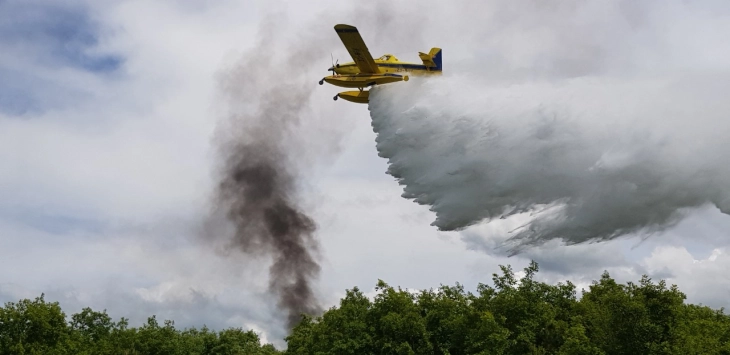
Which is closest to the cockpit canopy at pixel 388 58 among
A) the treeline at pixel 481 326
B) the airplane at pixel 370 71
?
the airplane at pixel 370 71

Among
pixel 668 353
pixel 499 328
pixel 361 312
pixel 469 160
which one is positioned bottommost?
pixel 668 353

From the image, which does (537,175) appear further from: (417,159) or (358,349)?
(358,349)

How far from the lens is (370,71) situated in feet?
138

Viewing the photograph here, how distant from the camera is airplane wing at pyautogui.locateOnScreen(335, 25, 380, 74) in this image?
4003 centimetres

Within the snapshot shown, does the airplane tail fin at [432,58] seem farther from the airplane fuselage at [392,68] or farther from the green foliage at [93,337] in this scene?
the green foliage at [93,337]

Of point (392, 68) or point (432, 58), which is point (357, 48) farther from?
point (432, 58)

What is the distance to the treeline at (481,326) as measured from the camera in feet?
125

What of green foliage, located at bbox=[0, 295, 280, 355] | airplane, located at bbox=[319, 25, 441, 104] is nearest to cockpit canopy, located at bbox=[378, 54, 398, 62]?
airplane, located at bbox=[319, 25, 441, 104]

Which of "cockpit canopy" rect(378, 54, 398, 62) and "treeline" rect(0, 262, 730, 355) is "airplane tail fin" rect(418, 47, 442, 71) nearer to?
"cockpit canopy" rect(378, 54, 398, 62)

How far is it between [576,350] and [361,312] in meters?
17.6

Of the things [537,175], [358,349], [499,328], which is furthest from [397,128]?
[358,349]

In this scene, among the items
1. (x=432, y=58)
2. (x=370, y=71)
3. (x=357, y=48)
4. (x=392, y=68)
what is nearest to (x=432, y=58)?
(x=432, y=58)

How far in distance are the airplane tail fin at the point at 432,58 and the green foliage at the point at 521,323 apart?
49.0ft

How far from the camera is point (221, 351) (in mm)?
67750
